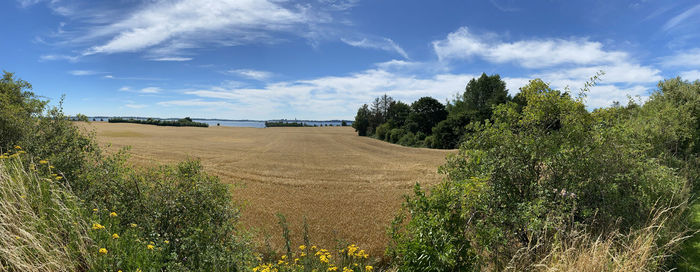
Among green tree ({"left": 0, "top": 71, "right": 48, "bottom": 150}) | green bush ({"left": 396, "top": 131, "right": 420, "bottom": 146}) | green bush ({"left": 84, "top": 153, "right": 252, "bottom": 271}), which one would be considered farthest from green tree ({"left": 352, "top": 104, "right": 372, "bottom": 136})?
green bush ({"left": 84, "top": 153, "right": 252, "bottom": 271})

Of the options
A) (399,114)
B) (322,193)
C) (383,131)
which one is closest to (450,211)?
(322,193)

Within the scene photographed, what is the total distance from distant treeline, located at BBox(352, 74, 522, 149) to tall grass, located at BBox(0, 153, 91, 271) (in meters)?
42.4

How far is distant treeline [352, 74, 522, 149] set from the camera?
153 feet

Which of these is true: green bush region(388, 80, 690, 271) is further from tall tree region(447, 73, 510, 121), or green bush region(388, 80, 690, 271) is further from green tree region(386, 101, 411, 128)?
tall tree region(447, 73, 510, 121)

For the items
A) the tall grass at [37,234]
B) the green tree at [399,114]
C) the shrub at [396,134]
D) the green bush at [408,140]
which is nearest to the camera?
the tall grass at [37,234]

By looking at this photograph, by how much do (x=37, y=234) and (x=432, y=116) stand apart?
193 ft

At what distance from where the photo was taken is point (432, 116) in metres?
59.3

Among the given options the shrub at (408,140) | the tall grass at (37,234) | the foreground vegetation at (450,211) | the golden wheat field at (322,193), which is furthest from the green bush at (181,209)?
the shrub at (408,140)

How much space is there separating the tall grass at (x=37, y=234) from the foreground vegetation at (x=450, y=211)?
3cm

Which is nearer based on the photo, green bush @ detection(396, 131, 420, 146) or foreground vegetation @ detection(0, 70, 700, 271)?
foreground vegetation @ detection(0, 70, 700, 271)

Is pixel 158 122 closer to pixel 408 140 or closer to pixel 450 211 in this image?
pixel 408 140

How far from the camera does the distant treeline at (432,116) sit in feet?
153

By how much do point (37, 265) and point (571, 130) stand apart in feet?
33.5

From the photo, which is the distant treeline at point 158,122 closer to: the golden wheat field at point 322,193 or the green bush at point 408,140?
the green bush at point 408,140
